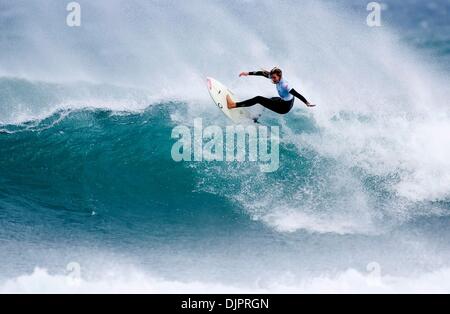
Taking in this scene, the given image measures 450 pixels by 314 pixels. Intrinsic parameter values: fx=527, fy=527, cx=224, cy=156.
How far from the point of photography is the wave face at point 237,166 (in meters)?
7.36

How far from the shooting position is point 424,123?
10.6 m

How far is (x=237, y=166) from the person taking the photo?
9.29m

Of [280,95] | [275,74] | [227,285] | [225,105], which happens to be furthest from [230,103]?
[227,285]

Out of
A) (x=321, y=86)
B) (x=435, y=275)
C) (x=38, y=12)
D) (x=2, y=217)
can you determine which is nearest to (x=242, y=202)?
(x=435, y=275)

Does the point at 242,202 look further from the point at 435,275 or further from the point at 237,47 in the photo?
the point at 237,47

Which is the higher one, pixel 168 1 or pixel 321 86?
pixel 168 1

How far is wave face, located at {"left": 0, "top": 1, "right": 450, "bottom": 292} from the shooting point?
736 centimetres

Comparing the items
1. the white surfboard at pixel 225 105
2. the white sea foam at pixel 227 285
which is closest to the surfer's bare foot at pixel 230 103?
the white surfboard at pixel 225 105

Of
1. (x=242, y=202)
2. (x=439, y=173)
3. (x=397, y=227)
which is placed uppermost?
(x=439, y=173)

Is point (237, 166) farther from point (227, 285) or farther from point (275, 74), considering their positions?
point (227, 285)

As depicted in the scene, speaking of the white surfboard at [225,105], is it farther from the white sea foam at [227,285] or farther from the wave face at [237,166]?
the white sea foam at [227,285]

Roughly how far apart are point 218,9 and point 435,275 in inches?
391
